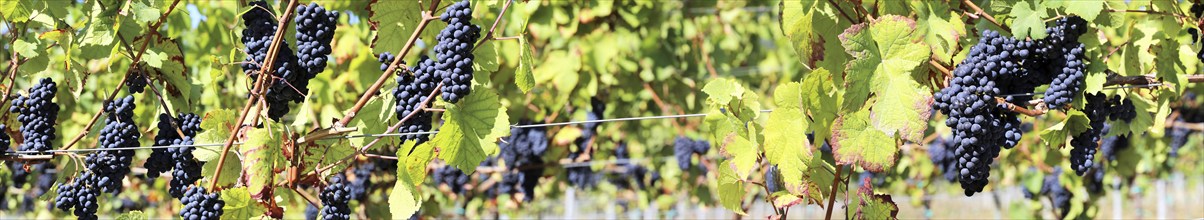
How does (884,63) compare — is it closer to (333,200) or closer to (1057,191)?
(333,200)

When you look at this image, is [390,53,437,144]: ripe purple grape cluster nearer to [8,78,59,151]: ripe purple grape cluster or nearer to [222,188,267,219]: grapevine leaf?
[222,188,267,219]: grapevine leaf

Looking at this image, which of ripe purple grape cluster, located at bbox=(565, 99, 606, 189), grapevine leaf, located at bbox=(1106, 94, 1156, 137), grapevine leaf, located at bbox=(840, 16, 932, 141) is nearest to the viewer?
grapevine leaf, located at bbox=(840, 16, 932, 141)

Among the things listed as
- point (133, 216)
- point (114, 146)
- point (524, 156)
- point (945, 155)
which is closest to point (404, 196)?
point (133, 216)

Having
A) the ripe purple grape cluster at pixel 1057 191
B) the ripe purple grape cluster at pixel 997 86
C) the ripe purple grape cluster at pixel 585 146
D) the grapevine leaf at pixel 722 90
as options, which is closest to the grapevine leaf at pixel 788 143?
the grapevine leaf at pixel 722 90

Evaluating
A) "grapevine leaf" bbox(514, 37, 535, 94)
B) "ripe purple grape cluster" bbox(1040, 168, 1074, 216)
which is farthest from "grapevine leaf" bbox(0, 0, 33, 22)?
"ripe purple grape cluster" bbox(1040, 168, 1074, 216)

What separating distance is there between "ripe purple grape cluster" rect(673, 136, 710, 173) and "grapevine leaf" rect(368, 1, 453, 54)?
3275 millimetres

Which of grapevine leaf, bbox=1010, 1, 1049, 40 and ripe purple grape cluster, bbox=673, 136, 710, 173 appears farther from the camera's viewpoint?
ripe purple grape cluster, bbox=673, 136, 710, 173

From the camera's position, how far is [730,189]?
2307mm

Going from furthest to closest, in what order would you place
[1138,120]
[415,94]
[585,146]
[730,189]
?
[585,146] → [1138,120] → [730,189] → [415,94]

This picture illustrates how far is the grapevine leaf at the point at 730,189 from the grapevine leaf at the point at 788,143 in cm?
16

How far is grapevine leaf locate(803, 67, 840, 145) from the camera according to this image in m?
2.08

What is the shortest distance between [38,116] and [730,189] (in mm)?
1417

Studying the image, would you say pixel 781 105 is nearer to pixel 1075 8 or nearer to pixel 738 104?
pixel 738 104

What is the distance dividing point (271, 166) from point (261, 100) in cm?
11
